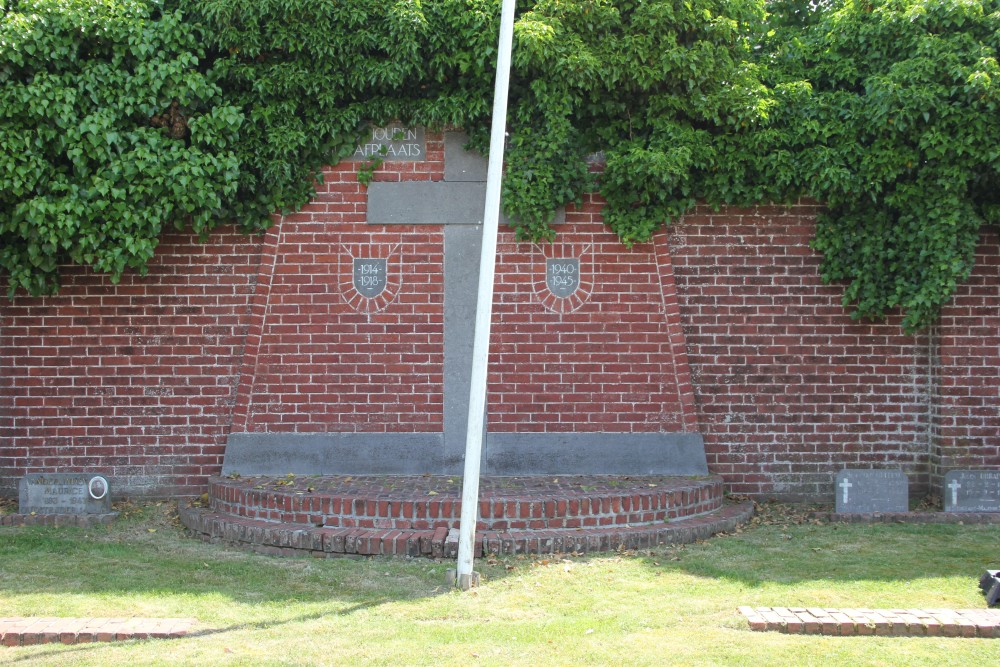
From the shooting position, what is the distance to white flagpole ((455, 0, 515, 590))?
5.48 m

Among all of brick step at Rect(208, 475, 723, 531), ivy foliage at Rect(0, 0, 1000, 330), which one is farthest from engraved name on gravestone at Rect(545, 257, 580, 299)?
brick step at Rect(208, 475, 723, 531)

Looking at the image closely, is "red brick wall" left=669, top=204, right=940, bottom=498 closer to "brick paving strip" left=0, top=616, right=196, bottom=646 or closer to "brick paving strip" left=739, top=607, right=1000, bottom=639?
"brick paving strip" left=739, top=607, right=1000, bottom=639

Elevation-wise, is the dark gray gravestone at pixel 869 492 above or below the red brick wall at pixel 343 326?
below

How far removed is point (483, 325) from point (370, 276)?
2.58m

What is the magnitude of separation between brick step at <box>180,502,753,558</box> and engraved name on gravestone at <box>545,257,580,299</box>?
2136 mm

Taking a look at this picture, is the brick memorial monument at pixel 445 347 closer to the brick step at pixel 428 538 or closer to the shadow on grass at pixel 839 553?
the brick step at pixel 428 538

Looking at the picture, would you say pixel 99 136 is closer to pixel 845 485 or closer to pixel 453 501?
pixel 453 501

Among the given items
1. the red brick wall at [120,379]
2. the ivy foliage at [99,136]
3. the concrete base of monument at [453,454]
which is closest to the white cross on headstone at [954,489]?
the concrete base of monument at [453,454]

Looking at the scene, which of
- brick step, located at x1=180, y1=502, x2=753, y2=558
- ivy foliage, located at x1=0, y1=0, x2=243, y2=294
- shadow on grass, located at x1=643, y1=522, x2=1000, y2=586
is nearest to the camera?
shadow on grass, located at x1=643, y1=522, x2=1000, y2=586

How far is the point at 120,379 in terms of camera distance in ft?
25.8

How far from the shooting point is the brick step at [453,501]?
6.58 m

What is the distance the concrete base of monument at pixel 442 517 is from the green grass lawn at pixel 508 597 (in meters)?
0.15

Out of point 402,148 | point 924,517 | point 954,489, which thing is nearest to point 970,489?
point 954,489

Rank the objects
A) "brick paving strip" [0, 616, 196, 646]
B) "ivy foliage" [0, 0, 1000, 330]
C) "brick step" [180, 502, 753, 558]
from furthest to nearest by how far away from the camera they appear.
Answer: "ivy foliage" [0, 0, 1000, 330] < "brick step" [180, 502, 753, 558] < "brick paving strip" [0, 616, 196, 646]
